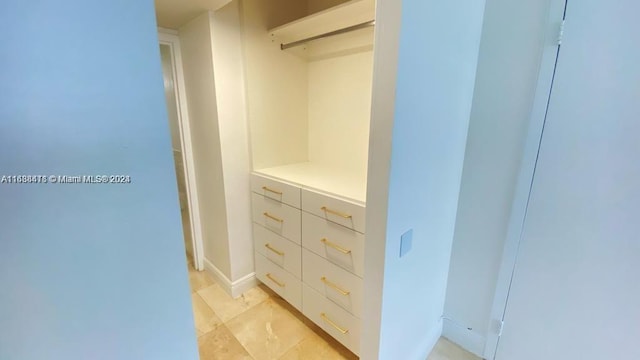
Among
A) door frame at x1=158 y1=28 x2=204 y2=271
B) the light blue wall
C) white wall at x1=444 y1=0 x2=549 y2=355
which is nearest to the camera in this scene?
the light blue wall

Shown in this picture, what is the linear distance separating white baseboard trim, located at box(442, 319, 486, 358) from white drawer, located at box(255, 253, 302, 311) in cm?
103

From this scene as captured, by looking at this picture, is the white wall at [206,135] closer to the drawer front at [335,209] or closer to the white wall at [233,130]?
the white wall at [233,130]

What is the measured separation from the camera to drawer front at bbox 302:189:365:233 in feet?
4.43

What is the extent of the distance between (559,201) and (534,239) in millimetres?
230

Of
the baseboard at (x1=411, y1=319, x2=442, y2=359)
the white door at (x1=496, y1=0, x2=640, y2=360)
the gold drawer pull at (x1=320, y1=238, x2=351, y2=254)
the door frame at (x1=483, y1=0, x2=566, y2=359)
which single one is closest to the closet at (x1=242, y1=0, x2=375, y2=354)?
the gold drawer pull at (x1=320, y1=238, x2=351, y2=254)

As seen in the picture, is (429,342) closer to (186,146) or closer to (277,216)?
(277,216)

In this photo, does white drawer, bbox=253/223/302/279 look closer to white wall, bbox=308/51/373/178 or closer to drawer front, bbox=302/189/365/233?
drawer front, bbox=302/189/365/233

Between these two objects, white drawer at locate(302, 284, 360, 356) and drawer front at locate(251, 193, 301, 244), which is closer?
white drawer at locate(302, 284, 360, 356)

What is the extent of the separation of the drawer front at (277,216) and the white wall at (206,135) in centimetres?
24

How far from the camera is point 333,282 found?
5.19 ft

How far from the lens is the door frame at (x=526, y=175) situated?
1208 mm

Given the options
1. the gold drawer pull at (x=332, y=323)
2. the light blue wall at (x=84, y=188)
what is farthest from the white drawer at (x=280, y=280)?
the light blue wall at (x=84, y=188)

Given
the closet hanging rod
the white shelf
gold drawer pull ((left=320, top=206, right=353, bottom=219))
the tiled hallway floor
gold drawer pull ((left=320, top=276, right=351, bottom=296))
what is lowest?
the tiled hallway floor

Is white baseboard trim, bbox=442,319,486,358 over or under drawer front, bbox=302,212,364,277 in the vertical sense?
under
